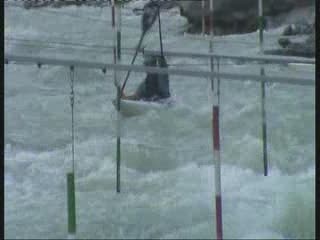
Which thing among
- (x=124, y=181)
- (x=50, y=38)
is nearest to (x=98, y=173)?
(x=124, y=181)

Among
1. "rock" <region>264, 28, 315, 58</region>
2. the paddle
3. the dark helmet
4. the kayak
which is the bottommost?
"rock" <region>264, 28, 315, 58</region>

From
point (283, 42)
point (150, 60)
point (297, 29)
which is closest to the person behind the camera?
point (150, 60)

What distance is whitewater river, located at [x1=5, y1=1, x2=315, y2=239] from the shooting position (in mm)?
3074

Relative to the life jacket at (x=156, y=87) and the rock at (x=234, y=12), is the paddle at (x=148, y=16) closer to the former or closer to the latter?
the life jacket at (x=156, y=87)

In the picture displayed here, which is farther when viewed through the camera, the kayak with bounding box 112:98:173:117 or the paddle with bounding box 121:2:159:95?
the kayak with bounding box 112:98:173:117

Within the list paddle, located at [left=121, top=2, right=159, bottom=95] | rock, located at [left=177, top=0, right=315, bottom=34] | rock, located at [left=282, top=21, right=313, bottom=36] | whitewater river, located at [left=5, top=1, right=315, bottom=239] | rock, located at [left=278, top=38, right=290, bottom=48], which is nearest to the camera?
whitewater river, located at [left=5, top=1, right=315, bottom=239]

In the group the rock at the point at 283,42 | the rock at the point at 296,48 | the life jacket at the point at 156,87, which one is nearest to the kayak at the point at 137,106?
the life jacket at the point at 156,87

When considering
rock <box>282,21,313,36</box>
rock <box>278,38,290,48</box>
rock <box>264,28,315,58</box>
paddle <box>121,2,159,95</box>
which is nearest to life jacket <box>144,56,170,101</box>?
paddle <box>121,2,159,95</box>

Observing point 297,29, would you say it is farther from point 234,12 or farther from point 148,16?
point 148,16

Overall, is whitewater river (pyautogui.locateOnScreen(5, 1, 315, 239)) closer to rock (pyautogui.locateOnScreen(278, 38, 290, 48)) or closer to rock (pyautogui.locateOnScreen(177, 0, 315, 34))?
rock (pyautogui.locateOnScreen(278, 38, 290, 48))

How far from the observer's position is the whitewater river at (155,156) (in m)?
3.07

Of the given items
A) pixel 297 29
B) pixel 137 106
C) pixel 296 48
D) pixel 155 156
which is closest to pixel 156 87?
pixel 137 106

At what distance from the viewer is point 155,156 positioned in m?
4.04

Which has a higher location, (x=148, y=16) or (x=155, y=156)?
(x=148, y=16)
